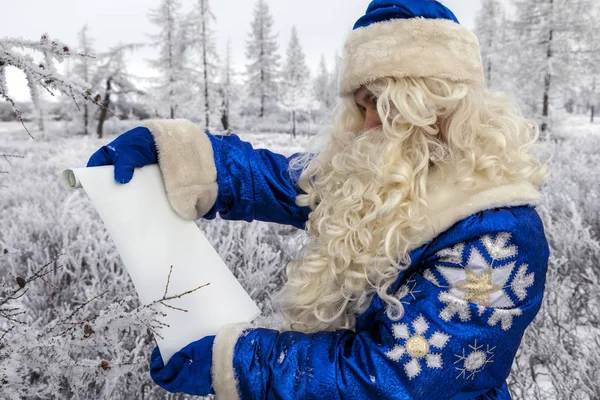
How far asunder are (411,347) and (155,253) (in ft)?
2.78

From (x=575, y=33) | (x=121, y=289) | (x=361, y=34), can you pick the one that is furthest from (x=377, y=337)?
(x=575, y=33)

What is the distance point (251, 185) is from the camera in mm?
1704

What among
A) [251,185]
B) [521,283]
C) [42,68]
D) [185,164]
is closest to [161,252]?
[185,164]

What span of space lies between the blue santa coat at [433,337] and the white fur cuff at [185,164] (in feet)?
1.64

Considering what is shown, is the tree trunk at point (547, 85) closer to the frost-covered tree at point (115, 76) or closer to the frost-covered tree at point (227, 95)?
the frost-covered tree at point (227, 95)

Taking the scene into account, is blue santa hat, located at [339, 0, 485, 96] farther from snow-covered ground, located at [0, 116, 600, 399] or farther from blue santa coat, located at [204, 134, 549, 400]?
snow-covered ground, located at [0, 116, 600, 399]

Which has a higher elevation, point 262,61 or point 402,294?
point 262,61

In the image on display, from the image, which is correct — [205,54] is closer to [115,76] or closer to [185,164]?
[115,76]

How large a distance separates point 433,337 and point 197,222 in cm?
396

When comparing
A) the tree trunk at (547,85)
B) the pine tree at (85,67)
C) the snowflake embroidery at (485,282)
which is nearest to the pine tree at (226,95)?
the pine tree at (85,67)

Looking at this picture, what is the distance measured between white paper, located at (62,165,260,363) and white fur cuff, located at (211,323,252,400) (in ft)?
0.71

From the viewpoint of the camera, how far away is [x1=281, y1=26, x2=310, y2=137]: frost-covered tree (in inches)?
1323

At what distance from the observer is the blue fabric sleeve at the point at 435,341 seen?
1.07m

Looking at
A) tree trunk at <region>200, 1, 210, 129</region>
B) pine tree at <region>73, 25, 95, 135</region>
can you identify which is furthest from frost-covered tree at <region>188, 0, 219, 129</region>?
→ pine tree at <region>73, 25, 95, 135</region>
